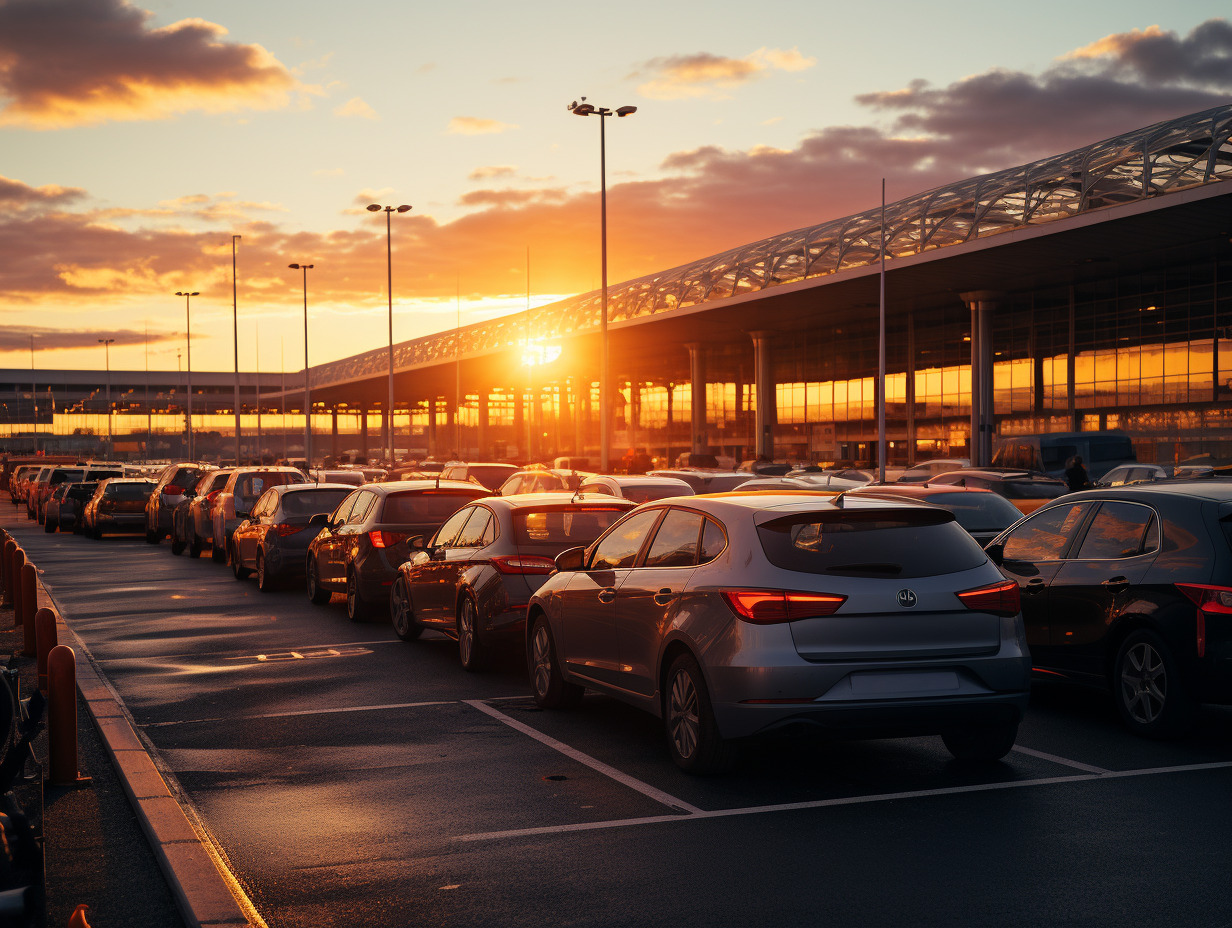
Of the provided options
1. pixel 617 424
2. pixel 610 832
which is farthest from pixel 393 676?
pixel 617 424

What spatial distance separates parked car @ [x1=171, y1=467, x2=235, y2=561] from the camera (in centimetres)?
2588

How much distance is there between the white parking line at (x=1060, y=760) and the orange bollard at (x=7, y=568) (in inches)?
471

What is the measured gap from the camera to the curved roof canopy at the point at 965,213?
38062mm

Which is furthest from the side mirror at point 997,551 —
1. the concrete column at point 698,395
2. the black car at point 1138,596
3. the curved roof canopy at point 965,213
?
the concrete column at point 698,395

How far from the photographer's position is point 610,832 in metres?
6.11

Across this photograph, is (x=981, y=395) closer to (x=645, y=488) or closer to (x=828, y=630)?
(x=645, y=488)

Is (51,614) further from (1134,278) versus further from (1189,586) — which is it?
(1134,278)

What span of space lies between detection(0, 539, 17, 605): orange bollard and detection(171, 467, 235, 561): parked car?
845 cm

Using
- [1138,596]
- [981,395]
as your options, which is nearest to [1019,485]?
[1138,596]

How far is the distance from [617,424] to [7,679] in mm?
94047

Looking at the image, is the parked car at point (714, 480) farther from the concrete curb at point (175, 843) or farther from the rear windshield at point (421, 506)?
the concrete curb at point (175, 843)

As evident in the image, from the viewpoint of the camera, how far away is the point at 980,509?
1589 cm

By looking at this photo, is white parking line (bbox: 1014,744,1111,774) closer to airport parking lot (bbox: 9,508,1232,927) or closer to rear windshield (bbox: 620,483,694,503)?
airport parking lot (bbox: 9,508,1232,927)

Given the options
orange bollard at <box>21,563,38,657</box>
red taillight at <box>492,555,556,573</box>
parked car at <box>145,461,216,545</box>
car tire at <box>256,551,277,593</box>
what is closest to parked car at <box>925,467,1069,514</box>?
car tire at <box>256,551,277,593</box>
